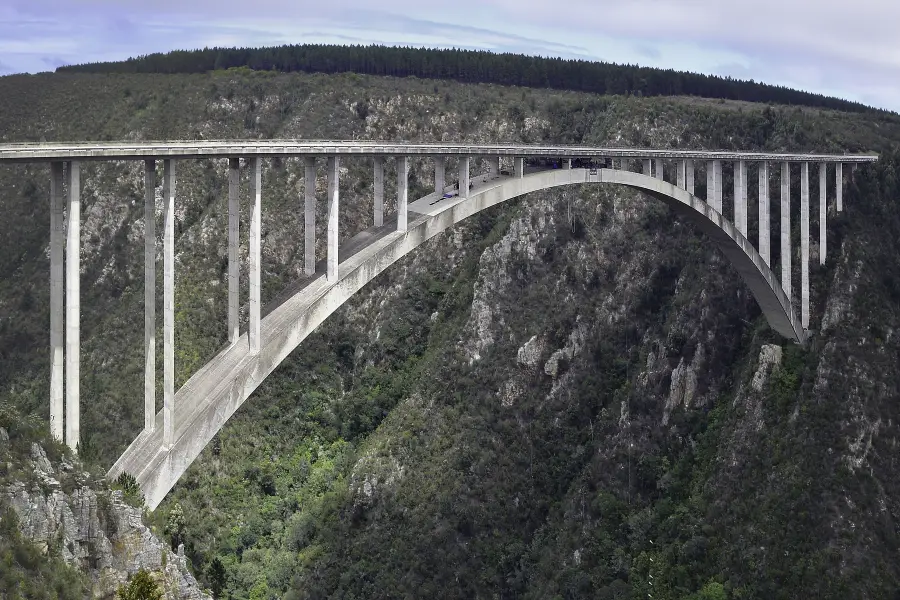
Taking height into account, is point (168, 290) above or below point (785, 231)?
below

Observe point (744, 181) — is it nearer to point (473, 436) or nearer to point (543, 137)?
point (473, 436)

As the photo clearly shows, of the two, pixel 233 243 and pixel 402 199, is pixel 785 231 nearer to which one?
pixel 402 199

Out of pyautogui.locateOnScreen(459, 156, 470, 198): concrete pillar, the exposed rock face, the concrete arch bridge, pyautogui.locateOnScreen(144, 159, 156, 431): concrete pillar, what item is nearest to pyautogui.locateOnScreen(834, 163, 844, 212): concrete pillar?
the concrete arch bridge

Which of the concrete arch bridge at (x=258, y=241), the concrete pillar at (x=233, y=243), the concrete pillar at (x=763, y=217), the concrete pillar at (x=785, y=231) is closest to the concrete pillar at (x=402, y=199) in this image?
the concrete arch bridge at (x=258, y=241)

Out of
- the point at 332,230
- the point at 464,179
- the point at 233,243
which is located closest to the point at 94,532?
the point at 233,243

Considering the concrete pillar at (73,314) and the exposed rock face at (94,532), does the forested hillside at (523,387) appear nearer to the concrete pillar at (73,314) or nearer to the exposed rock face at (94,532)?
the concrete pillar at (73,314)

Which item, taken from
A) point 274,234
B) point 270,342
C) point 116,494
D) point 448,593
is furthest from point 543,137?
point 116,494

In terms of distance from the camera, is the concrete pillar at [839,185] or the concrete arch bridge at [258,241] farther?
the concrete pillar at [839,185]
